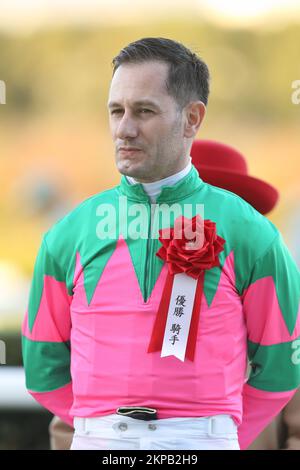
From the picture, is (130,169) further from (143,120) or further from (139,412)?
(139,412)

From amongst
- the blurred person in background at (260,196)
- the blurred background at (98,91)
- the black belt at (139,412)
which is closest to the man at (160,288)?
the black belt at (139,412)

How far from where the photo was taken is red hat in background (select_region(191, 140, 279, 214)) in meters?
2.27

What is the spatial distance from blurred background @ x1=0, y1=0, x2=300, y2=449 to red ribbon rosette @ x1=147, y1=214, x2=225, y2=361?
3776mm

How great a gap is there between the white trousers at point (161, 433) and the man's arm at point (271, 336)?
Result: 0.20m

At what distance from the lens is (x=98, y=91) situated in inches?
233

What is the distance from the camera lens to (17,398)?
3.05 m

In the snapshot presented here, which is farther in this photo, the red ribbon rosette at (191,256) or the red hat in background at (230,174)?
the red hat in background at (230,174)

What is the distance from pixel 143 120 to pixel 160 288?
36 cm

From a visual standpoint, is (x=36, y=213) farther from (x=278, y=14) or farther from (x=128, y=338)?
(x=128, y=338)

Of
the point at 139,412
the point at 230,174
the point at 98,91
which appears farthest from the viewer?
the point at 98,91

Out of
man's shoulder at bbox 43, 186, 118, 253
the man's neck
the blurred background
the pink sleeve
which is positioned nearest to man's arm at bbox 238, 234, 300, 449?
the pink sleeve

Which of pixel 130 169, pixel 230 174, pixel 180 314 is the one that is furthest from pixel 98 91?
pixel 180 314

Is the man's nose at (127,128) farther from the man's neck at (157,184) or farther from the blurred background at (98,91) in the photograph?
the blurred background at (98,91)

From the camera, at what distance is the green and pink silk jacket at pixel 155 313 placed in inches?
70.6
